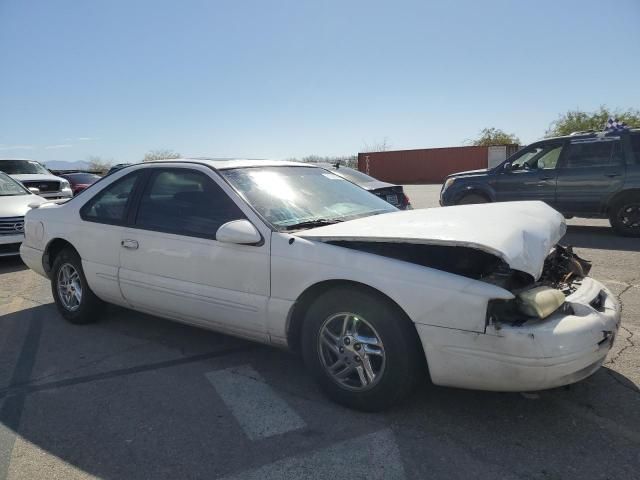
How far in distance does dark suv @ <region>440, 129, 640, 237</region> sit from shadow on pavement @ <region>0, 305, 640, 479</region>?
21.4 ft

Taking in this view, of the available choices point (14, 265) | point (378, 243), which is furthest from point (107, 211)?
point (14, 265)

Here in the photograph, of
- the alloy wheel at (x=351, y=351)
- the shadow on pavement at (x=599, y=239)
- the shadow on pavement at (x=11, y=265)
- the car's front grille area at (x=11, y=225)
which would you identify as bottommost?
the shadow on pavement at (x=11, y=265)

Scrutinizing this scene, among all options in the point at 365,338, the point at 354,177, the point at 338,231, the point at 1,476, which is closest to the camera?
the point at 1,476

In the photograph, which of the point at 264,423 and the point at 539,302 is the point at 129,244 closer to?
the point at 264,423

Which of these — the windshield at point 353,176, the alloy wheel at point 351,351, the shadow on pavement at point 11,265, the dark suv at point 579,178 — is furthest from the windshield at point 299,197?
the dark suv at point 579,178

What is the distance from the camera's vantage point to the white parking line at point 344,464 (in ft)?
8.10

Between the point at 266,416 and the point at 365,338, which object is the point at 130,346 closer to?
the point at 266,416

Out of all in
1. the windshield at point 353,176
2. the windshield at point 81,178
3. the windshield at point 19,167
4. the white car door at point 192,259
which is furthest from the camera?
the windshield at point 81,178

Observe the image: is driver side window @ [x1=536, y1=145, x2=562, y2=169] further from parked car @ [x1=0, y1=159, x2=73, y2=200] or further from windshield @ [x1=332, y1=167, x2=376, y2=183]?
parked car @ [x1=0, y1=159, x2=73, y2=200]

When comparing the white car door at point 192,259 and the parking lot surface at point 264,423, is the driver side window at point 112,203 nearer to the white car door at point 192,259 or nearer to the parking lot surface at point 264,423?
the white car door at point 192,259

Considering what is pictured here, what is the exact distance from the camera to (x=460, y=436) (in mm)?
2773

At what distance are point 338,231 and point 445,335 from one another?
0.92 metres

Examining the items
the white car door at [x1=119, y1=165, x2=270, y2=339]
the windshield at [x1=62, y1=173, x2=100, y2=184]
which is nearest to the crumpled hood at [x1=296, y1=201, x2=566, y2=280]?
the white car door at [x1=119, y1=165, x2=270, y2=339]

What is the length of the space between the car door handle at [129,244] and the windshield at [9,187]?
608cm
